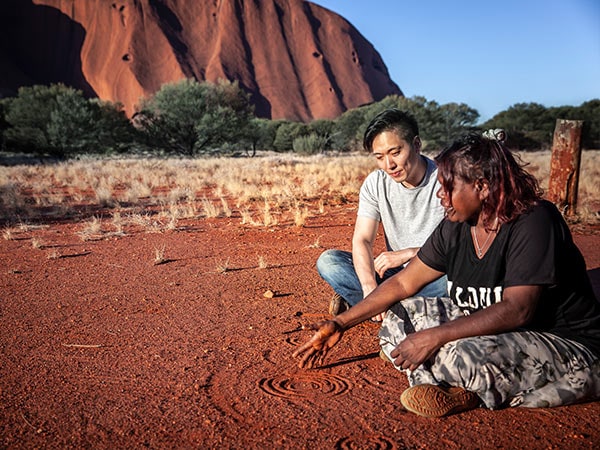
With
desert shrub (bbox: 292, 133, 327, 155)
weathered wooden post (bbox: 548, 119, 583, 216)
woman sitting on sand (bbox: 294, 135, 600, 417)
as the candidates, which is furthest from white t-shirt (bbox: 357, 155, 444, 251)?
desert shrub (bbox: 292, 133, 327, 155)

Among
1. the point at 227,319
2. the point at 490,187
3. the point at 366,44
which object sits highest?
the point at 366,44

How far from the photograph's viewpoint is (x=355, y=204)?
956 cm

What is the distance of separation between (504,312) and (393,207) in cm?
133

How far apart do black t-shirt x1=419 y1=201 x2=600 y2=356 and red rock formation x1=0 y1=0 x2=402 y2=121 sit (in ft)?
214

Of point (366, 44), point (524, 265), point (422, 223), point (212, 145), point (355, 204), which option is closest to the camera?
point (524, 265)

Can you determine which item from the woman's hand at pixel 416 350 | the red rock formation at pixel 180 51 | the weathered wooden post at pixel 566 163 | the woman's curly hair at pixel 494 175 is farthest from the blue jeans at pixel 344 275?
the red rock formation at pixel 180 51

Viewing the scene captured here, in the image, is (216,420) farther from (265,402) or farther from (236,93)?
(236,93)

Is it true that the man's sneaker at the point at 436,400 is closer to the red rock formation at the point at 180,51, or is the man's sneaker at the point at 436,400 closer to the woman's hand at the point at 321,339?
the woman's hand at the point at 321,339

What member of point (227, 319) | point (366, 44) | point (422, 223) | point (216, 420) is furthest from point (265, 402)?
point (366, 44)

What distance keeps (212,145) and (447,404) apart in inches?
1236

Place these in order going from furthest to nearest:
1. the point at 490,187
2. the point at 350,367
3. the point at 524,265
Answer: the point at 350,367 → the point at 490,187 → the point at 524,265

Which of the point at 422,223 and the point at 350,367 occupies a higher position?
the point at 422,223

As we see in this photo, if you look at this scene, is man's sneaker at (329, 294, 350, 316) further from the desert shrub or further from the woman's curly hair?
the desert shrub

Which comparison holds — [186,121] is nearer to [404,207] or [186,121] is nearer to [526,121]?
[404,207]
